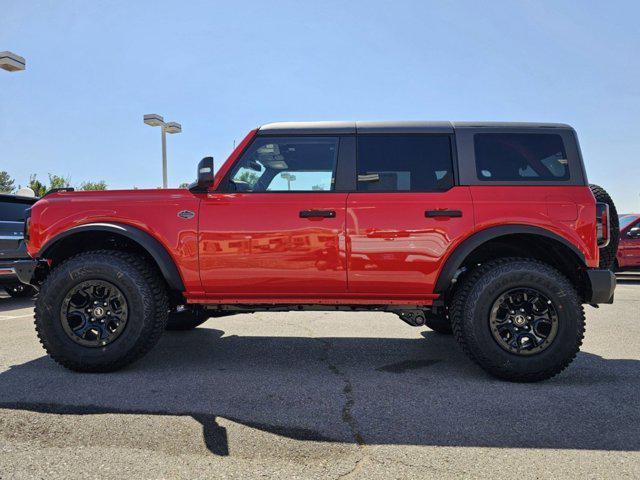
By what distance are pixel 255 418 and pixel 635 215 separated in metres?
11.3

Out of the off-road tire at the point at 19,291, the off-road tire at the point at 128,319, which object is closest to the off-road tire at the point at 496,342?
the off-road tire at the point at 128,319

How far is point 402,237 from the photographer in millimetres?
3449

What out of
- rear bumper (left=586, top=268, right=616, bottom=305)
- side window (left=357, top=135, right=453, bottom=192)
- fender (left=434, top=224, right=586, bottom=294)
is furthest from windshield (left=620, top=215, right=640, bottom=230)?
side window (left=357, top=135, right=453, bottom=192)

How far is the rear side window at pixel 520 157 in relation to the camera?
3570 mm

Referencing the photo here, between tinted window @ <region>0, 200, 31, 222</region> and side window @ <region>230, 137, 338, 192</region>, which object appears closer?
side window @ <region>230, 137, 338, 192</region>

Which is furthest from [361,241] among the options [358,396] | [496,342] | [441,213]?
[496,342]

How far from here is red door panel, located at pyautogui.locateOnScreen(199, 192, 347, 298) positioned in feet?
11.4

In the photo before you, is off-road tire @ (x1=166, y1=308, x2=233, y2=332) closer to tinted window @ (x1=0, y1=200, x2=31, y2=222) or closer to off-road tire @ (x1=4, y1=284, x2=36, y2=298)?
tinted window @ (x1=0, y1=200, x2=31, y2=222)

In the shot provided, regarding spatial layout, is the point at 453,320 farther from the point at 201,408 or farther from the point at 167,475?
the point at 167,475

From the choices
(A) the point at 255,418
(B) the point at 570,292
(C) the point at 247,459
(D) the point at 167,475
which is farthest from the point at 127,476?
(B) the point at 570,292

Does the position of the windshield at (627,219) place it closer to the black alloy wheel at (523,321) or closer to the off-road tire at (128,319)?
the black alloy wheel at (523,321)

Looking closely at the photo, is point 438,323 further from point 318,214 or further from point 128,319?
point 128,319

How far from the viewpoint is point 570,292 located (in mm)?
3359

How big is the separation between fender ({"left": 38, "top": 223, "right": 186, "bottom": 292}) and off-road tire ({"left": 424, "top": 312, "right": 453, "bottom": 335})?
252 centimetres
